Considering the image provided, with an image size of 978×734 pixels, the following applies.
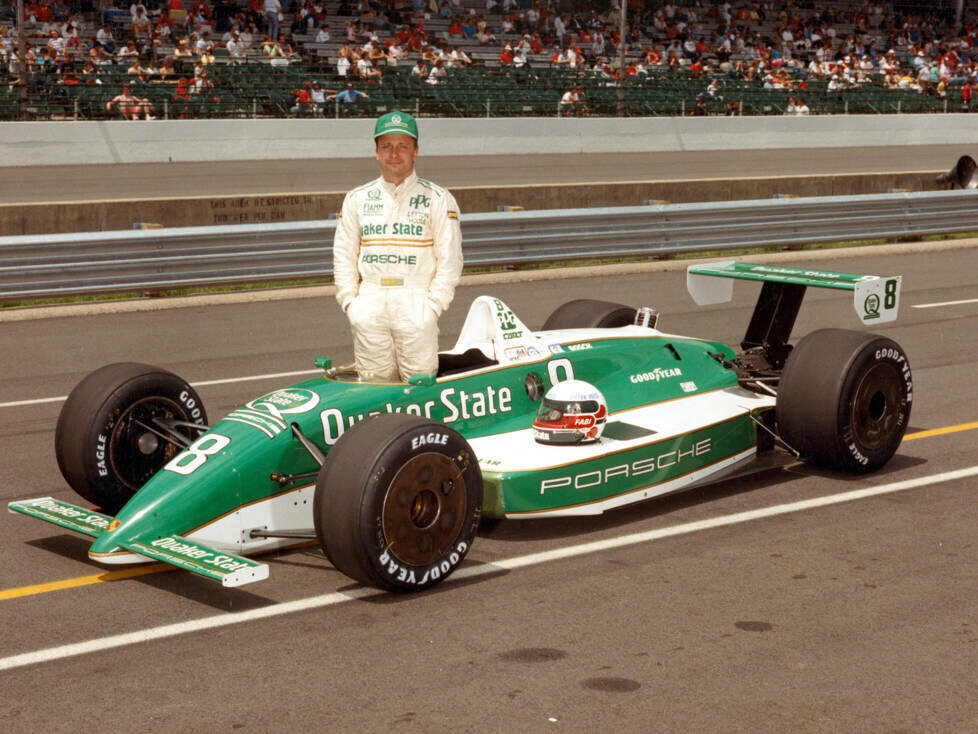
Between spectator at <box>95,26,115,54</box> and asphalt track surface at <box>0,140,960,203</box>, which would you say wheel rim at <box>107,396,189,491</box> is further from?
spectator at <box>95,26,115,54</box>

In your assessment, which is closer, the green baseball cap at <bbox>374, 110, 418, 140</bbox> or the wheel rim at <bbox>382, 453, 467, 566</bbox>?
the wheel rim at <bbox>382, 453, 467, 566</bbox>

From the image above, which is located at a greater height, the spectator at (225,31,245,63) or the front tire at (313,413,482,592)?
the spectator at (225,31,245,63)

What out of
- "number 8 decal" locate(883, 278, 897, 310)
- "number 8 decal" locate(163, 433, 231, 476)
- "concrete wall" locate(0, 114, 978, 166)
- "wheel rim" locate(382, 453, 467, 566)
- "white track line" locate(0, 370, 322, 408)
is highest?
"concrete wall" locate(0, 114, 978, 166)

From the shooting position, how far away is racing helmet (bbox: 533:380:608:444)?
6.86 metres

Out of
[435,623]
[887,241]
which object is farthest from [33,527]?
[887,241]

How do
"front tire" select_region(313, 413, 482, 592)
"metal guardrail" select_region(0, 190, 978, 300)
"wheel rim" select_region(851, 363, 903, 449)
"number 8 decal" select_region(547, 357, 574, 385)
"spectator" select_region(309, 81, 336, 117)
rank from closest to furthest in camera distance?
1. "front tire" select_region(313, 413, 482, 592)
2. "number 8 decal" select_region(547, 357, 574, 385)
3. "wheel rim" select_region(851, 363, 903, 449)
4. "metal guardrail" select_region(0, 190, 978, 300)
5. "spectator" select_region(309, 81, 336, 117)

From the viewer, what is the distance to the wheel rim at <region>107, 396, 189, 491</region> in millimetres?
6812

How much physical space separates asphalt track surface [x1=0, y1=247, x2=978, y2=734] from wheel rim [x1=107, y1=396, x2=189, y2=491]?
48 cm

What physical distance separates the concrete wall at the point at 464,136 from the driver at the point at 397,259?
901 inches

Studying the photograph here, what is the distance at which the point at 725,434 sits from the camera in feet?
24.7

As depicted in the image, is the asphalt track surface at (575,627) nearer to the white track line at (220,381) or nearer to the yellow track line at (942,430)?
the yellow track line at (942,430)

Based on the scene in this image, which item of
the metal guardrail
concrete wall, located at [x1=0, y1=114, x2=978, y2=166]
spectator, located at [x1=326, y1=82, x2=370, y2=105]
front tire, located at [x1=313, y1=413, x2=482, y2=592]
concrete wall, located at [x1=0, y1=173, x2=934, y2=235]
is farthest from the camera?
spectator, located at [x1=326, y1=82, x2=370, y2=105]

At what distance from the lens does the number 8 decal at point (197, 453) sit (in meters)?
6.02

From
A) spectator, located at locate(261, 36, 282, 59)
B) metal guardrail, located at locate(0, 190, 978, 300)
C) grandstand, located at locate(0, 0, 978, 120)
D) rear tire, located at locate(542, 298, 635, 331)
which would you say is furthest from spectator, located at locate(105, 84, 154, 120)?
rear tire, located at locate(542, 298, 635, 331)
